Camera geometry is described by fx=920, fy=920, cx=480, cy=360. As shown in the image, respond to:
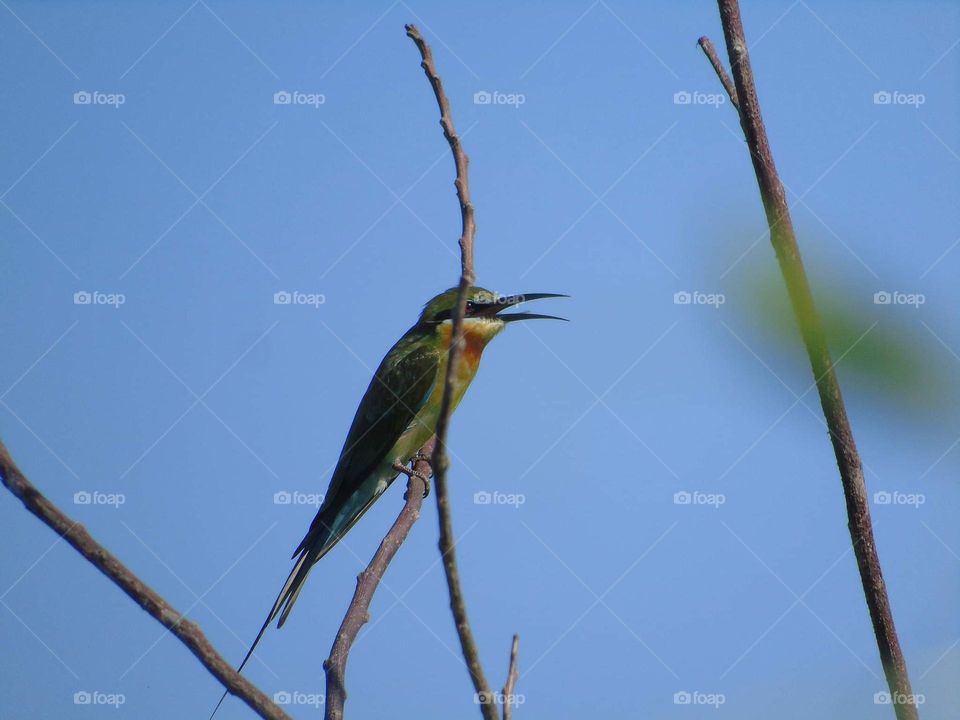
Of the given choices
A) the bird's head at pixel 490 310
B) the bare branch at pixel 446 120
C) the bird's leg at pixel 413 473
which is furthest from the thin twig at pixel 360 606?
the bird's head at pixel 490 310

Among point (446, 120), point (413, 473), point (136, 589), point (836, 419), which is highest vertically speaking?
point (446, 120)

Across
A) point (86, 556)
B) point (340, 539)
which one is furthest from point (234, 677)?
point (340, 539)

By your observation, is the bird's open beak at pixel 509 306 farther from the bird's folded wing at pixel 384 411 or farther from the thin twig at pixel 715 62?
the thin twig at pixel 715 62

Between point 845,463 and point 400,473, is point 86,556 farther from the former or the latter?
point 400,473

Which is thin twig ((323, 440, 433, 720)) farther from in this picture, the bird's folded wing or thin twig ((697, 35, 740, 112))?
thin twig ((697, 35, 740, 112))

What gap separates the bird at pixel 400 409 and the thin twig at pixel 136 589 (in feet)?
9.85

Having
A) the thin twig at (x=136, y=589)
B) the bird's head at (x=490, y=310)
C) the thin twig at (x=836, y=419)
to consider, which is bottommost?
the thin twig at (x=136, y=589)

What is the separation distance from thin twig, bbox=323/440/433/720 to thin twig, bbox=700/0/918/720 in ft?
3.48

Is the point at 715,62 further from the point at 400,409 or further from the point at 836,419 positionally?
the point at 400,409

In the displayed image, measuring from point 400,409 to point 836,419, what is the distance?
4.06m

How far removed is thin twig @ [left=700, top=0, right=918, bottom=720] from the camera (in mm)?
934

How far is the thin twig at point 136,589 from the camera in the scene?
4.18ft

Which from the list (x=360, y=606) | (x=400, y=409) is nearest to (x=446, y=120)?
(x=360, y=606)

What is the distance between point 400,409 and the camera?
495 cm
